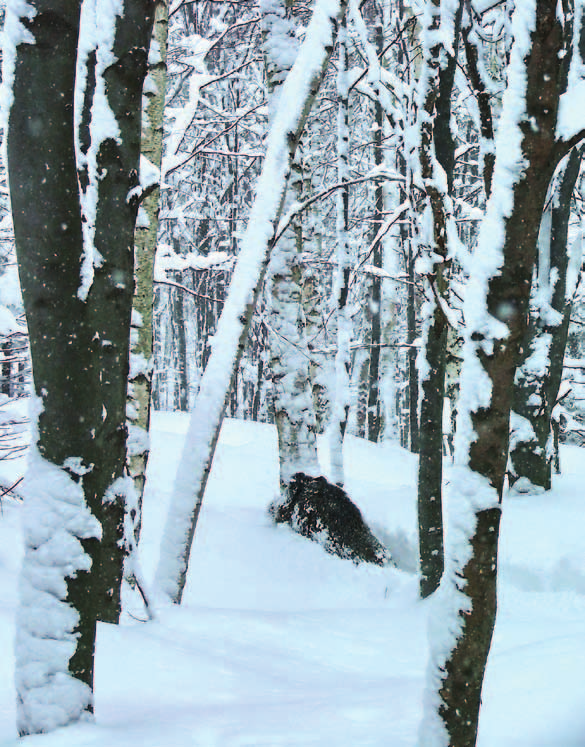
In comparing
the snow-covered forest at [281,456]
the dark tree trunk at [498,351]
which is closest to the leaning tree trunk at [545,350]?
the snow-covered forest at [281,456]

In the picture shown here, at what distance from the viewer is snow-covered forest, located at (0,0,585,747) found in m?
1.48

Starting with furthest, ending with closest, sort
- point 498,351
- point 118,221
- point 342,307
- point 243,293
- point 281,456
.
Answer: point 342,307 → point 281,456 → point 243,293 → point 118,221 → point 498,351

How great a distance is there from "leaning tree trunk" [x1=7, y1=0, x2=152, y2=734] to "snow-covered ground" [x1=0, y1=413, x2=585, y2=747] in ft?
0.59

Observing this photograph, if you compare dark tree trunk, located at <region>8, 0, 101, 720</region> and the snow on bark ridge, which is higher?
dark tree trunk, located at <region>8, 0, 101, 720</region>

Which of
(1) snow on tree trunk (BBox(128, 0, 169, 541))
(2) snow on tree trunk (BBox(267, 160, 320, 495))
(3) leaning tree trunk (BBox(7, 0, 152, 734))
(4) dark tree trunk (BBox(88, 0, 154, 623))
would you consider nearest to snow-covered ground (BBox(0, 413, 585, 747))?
(3) leaning tree trunk (BBox(7, 0, 152, 734))

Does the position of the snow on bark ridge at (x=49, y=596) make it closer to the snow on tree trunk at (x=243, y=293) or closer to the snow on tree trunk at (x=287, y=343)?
the snow on tree trunk at (x=243, y=293)

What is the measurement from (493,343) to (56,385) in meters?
1.05

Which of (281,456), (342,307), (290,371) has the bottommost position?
(281,456)

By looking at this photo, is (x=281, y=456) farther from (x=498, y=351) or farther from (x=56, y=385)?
(x=498, y=351)

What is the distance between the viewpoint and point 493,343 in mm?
1467

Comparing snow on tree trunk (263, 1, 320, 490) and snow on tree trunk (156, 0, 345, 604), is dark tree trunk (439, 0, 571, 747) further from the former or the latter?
snow on tree trunk (263, 1, 320, 490)

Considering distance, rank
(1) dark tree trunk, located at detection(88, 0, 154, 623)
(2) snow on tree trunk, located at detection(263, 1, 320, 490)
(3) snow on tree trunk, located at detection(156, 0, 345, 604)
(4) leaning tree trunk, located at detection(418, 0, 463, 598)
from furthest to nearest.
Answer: (2) snow on tree trunk, located at detection(263, 1, 320, 490), (4) leaning tree trunk, located at detection(418, 0, 463, 598), (3) snow on tree trunk, located at detection(156, 0, 345, 604), (1) dark tree trunk, located at detection(88, 0, 154, 623)

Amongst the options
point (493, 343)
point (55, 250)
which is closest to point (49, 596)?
point (55, 250)

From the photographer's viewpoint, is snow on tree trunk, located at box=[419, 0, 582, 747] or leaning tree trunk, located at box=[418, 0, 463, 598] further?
leaning tree trunk, located at box=[418, 0, 463, 598]
